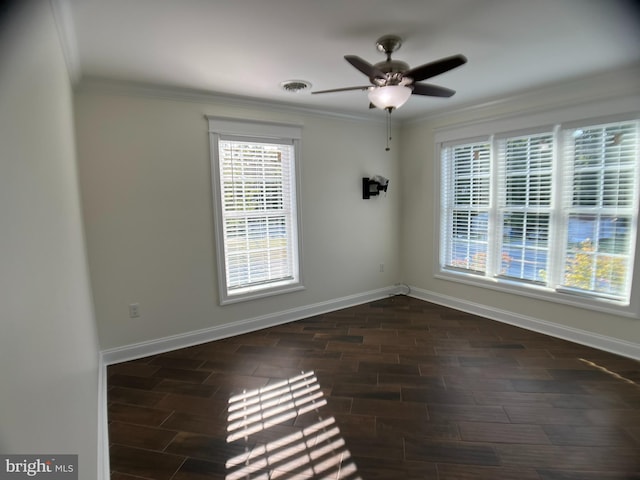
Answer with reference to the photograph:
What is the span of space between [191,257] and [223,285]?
44 centimetres

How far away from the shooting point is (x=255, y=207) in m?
3.65

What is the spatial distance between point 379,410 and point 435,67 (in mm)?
2226

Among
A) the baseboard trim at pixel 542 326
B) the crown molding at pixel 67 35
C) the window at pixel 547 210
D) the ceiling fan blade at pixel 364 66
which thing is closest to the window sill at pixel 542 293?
the window at pixel 547 210

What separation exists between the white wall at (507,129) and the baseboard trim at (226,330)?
84cm

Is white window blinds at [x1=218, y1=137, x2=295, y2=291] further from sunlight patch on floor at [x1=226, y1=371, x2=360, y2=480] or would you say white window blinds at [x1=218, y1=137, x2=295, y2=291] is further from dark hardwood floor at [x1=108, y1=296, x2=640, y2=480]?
sunlight patch on floor at [x1=226, y1=371, x2=360, y2=480]

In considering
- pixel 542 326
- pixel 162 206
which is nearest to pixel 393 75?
pixel 162 206

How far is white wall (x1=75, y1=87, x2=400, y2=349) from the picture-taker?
2.81 m

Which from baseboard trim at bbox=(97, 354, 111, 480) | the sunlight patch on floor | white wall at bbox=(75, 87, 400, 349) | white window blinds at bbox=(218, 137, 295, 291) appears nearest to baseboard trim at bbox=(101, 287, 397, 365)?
white wall at bbox=(75, 87, 400, 349)

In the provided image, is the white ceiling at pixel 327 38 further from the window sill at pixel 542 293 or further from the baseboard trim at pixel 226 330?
the baseboard trim at pixel 226 330

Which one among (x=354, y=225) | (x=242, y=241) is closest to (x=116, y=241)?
(x=242, y=241)

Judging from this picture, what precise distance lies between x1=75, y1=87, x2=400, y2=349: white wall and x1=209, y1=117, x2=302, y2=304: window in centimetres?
11

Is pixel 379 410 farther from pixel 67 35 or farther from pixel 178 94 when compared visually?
pixel 178 94

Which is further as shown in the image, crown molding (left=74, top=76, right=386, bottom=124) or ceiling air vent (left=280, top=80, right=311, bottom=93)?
ceiling air vent (left=280, top=80, right=311, bottom=93)

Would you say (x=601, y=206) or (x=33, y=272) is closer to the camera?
(x=33, y=272)
